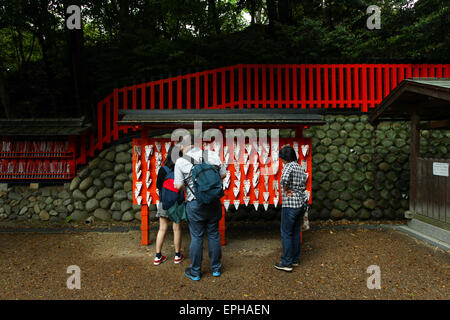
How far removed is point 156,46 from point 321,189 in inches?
296

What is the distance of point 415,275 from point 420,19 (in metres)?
8.95

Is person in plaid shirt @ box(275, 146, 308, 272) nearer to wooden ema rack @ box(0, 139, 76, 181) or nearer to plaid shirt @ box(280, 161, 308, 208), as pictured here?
plaid shirt @ box(280, 161, 308, 208)

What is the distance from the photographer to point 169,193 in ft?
15.1

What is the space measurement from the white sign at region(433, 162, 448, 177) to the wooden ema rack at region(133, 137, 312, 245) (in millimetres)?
2839

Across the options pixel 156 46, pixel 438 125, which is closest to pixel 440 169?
pixel 438 125

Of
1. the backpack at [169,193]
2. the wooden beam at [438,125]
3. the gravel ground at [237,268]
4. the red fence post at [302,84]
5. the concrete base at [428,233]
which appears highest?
the red fence post at [302,84]

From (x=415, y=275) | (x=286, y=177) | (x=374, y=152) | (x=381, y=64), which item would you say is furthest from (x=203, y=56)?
(x=415, y=275)

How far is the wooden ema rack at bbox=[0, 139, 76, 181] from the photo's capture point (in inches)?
308

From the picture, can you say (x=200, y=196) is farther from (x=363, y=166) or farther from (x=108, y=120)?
(x=363, y=166)

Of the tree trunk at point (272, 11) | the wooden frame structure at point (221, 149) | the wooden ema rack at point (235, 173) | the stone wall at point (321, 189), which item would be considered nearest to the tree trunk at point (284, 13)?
the tree trunk at point (272, 11)

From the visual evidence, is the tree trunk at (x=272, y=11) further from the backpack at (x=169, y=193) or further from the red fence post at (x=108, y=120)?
the backpack at (x=169, y=193)

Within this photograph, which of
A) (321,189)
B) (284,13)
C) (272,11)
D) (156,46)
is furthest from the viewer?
(272,11)

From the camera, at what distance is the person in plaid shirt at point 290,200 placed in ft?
14.6

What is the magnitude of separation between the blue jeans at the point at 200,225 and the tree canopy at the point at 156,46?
17.9 ft
